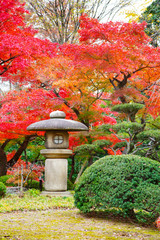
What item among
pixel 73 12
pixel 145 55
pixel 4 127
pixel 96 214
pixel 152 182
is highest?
pixel 73 12

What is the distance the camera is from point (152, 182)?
430 centimetres

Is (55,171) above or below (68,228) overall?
above

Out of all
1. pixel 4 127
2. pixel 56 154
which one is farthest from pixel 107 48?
pixel 4 127

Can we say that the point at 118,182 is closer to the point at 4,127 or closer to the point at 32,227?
the point at 32,227

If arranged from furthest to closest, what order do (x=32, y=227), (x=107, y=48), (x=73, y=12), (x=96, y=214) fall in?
(x=73, y=12) → (x=107, y=48) → (x=96, y=214) → (x=32, y=227)

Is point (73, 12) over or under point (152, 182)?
over

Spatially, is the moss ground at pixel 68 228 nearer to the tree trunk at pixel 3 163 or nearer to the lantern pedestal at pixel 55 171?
the lantern pedestal at pixel 55 171

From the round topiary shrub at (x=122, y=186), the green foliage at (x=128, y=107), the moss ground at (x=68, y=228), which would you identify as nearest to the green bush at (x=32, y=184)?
the green foliage at (x=128, y=107)

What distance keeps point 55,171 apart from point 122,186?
3.81m

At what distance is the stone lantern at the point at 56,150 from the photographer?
7.55m

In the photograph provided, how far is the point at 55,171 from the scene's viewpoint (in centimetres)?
775

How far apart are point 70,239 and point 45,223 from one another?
948 millimetres

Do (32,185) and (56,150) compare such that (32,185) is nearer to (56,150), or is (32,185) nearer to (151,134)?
(56,150)

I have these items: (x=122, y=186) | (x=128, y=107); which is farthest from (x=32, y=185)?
(x=122, y=186)
